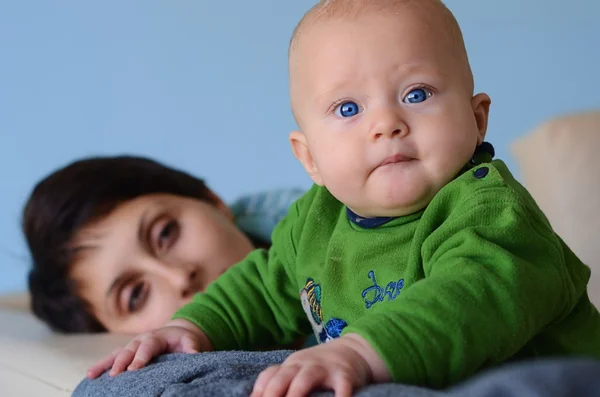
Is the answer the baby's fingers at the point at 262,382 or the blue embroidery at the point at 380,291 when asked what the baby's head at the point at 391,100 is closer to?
the blue embroidery at the point at 380,291

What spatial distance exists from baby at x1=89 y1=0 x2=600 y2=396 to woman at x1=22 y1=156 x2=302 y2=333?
1.37 feet

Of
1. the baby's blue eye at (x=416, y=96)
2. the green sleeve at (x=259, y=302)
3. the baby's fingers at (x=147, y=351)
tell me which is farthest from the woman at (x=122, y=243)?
the baby's blue eye at (x=416, y=96)

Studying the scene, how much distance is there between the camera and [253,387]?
60 cm

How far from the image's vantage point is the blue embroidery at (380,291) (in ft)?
2.51

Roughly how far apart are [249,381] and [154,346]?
0.96 ft

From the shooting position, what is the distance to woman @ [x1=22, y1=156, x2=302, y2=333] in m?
1.32

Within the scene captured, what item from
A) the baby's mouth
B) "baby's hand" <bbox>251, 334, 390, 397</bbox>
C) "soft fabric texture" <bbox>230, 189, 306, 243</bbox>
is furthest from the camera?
"soft fabric texture" <bbox>230, 189, 306, 243</bbox>

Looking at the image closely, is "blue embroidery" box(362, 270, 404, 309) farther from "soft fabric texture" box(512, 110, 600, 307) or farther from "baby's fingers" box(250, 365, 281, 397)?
"soft fabric texture" box(512, 110, 600, 307)

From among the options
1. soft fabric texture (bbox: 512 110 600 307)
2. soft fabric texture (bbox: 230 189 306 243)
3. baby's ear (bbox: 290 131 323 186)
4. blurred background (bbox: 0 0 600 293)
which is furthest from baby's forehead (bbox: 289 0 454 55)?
blurred background (bbox: 0 0 600 293)

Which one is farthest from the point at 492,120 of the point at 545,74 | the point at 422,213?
the point at 422,213

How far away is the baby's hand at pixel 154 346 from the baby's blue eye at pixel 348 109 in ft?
1.04

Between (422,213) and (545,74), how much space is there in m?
1.71

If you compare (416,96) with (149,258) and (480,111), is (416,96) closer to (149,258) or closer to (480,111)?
(480,111)

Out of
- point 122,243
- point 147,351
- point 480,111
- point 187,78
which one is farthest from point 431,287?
point 187,78
